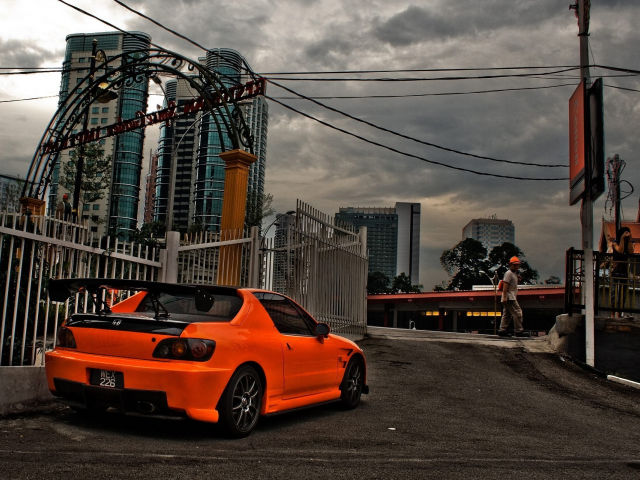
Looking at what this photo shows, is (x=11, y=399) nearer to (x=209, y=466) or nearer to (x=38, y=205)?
(x=209, y=466)

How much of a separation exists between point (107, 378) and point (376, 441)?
2.39 meters

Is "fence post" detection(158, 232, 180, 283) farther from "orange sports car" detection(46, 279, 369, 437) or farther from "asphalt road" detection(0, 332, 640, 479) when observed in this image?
"asphalt road" detection(0, 332, 640, 479)

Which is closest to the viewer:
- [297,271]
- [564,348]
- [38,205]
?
[297,271]

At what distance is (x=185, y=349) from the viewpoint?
5.04m

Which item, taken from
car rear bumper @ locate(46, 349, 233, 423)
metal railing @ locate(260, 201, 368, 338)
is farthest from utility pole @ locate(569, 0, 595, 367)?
car rear bumper @ locate(46, 349, 233, 423)

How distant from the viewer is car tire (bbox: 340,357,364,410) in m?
7.21

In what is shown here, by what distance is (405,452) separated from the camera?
5.04 meters

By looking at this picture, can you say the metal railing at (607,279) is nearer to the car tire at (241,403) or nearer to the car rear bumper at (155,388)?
the car tire at (241,403)

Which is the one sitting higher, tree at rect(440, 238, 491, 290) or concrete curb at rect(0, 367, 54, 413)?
tree at rect(440, 238, 491, 290)

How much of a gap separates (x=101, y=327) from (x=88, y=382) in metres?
0.49

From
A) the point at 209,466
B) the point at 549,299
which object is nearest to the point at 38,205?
the point at 209,466

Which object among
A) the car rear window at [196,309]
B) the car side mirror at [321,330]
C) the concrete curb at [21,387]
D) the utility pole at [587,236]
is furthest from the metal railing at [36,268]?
the utility pole at [587,236]

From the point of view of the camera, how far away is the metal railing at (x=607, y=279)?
43.0 feet

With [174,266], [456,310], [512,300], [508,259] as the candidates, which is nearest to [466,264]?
[508,259]
